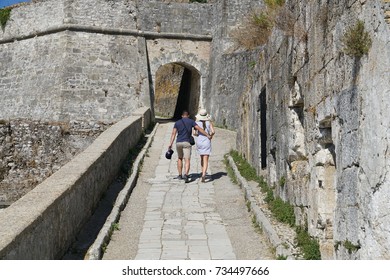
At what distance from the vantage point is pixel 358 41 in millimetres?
4492

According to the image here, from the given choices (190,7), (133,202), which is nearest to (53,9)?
(190,7)

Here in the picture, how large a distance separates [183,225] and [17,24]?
19557 millimetres

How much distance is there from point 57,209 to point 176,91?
2471cm

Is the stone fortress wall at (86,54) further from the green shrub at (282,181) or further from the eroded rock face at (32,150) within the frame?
the green shrub at (282,181)

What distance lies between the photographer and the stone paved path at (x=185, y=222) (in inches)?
258

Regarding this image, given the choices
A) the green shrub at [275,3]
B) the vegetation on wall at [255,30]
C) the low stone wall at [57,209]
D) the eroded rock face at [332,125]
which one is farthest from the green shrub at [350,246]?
the vegetation on wall at [255,30]

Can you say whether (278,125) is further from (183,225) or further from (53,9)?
(53,9)

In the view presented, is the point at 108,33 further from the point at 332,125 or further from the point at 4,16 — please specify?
the point at 332,125

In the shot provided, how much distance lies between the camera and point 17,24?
965 inches

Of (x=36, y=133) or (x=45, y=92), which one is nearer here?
(x=36, y=133)

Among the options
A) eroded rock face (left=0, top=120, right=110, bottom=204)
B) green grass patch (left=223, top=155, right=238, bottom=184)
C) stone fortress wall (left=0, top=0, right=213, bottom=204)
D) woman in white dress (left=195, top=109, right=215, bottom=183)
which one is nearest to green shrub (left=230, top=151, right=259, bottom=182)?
green grass patch (left=223, top=155, right=238, bottom=184)

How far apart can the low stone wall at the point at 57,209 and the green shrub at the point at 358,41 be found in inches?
124

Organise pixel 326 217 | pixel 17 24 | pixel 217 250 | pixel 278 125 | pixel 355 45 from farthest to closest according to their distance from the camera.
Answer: pixel 17 24
pixel 278 125
pixel 217 250
pixel 326 217
pixel 355 45
